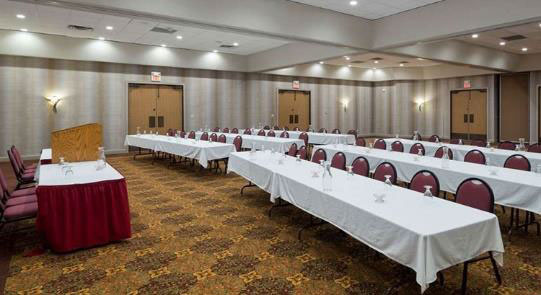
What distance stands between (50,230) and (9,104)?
10.2 metres

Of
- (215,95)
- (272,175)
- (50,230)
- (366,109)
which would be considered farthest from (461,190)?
(366,109)

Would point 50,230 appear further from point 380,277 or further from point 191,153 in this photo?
point 191,153

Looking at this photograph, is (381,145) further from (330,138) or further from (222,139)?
(222,139)

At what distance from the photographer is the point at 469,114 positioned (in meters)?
17.7

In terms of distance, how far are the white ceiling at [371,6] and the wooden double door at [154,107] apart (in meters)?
8.12

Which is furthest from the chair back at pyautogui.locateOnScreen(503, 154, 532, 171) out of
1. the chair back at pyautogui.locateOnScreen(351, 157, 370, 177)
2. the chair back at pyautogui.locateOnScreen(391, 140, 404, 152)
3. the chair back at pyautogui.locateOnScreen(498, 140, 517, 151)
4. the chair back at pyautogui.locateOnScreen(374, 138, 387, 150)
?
the chair back at pyautogui.locateOnScreen(374, 138, 387, 150)

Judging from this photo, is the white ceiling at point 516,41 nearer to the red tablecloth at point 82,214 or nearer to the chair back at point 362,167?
the chair back at point 362,167

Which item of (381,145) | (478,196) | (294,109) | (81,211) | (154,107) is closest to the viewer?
(478,196)

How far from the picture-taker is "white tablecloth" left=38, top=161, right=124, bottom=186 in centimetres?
424

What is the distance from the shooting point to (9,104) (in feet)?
38.6

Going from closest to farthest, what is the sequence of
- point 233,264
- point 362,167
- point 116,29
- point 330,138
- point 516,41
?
point 233,264 < point 362,167 < point 116,29 < point 330,138 < point 516,41

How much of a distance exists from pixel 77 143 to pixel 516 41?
13.7m

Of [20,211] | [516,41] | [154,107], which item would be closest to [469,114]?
[516,41]

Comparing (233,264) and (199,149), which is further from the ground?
(199,149)
